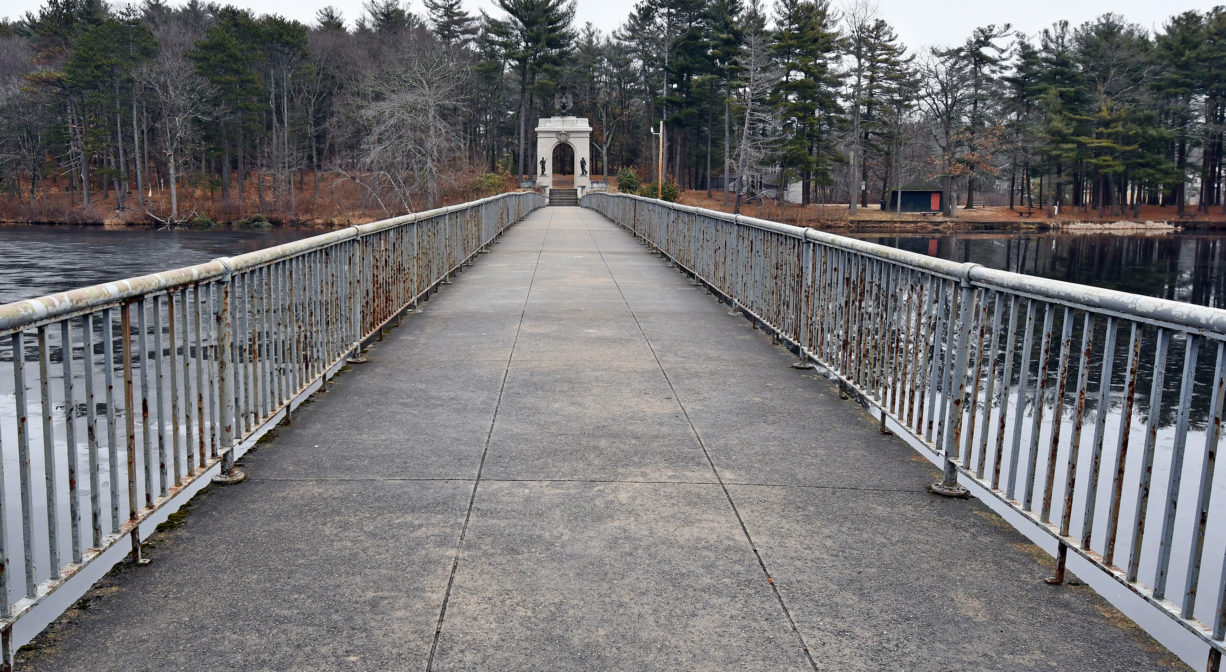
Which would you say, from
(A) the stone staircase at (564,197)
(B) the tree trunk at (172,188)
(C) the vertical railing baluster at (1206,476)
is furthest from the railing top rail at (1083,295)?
(B) the tree trunk at (172,188)

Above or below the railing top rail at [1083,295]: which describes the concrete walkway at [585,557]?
below

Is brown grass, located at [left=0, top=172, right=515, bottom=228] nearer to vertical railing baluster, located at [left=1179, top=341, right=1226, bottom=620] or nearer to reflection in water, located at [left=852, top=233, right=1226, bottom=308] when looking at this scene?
reflection in water, located at [left=852, top=233, right=1226, bottom=308]

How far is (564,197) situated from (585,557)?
226 feet

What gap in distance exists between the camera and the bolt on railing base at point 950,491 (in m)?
4.71

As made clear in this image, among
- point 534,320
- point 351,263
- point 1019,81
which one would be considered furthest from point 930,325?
point 1019,81

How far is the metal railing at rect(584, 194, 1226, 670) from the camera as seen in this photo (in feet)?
10.4

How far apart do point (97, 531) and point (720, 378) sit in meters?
4.80

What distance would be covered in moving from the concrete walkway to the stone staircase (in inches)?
2471

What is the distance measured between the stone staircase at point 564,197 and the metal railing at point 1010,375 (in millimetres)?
56229

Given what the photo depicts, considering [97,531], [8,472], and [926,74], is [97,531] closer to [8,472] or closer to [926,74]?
[8,472]

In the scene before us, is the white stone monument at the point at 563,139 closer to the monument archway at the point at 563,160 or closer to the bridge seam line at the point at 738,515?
the monument archway at the point at 563,160

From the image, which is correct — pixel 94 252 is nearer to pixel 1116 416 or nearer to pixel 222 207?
pixel 222 207

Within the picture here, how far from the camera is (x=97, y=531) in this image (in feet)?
11.5

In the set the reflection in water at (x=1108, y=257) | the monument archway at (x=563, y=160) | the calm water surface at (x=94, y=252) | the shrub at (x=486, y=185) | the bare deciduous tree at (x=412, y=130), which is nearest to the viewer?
the calm water surface at (x=94, y=252)
